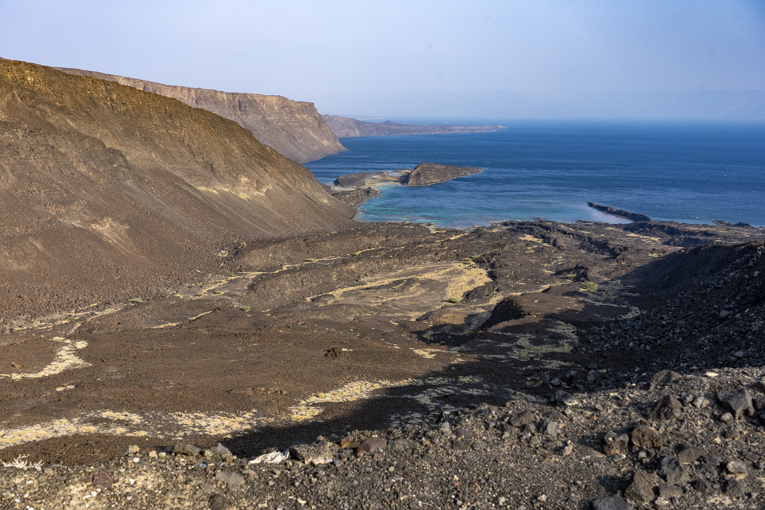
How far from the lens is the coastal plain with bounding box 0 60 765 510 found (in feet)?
33.0

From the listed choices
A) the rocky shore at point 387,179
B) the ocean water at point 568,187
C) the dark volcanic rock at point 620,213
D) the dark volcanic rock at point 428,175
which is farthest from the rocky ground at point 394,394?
the dark volcanic rock at point 428,175

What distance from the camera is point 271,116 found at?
474 feet

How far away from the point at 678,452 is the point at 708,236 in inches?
2354

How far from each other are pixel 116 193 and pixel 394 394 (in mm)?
33835

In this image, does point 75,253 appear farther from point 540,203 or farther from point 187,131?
point 540,203

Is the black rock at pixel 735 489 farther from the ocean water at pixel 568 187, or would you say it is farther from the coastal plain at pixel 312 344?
the ocean water at pixel 568 187

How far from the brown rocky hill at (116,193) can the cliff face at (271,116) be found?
6074 centimetres

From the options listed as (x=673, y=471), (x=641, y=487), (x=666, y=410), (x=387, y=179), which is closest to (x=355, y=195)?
(x=387, y=179)

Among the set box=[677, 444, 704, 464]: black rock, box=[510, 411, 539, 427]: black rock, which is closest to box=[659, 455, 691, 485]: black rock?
box=[677, 444, 704, 464]: black rock

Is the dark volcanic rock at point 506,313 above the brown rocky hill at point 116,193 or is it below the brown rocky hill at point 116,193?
below

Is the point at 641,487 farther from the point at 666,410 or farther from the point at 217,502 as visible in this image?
the point at 217,502

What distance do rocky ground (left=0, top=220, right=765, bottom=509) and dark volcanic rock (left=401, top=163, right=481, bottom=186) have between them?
63966mm

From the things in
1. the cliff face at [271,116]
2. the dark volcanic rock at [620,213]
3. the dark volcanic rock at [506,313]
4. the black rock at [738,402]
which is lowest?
the dark volcanic rock at [506,313]

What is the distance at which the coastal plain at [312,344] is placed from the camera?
33.0 ft
